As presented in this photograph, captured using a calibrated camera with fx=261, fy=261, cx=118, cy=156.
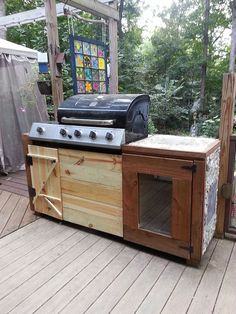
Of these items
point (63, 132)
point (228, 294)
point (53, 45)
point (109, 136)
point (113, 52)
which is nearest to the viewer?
point (228, 294)

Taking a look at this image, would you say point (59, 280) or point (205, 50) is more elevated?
point (205, 50)

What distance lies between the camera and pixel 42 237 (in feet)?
7.41

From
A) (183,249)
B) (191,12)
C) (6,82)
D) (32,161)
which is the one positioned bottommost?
(183,249)

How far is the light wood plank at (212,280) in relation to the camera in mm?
1498

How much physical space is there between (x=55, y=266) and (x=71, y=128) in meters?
1.04

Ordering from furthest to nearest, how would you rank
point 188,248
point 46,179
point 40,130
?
point 46,179 < point 40,130 < point 188,248

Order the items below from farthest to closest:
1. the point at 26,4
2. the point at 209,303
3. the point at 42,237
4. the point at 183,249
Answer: the point at 26,4 < the point at 42,237 < the point at 183,249 < the point at 209,303

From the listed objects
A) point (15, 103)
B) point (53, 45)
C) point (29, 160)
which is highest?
point (53, 45)

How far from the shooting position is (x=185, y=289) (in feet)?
5.32

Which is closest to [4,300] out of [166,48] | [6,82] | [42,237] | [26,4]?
[42,237]

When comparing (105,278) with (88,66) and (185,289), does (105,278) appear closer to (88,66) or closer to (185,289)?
(185,289)

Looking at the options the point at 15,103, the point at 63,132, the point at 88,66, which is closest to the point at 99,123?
the point at 63,132

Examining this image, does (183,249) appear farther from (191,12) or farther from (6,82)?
(191,12)

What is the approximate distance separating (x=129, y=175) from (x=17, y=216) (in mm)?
1392
